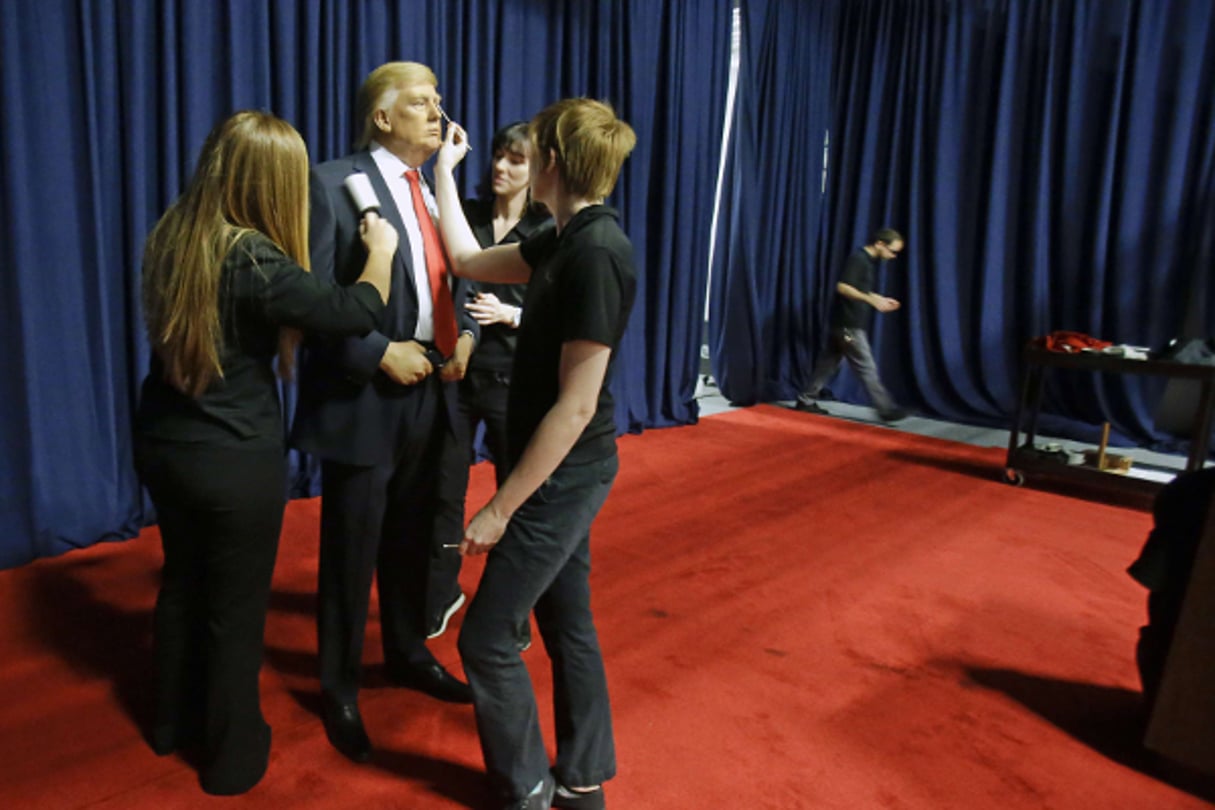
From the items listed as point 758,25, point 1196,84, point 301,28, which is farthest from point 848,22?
point 301,28

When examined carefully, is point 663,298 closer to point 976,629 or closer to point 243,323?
point 976,629

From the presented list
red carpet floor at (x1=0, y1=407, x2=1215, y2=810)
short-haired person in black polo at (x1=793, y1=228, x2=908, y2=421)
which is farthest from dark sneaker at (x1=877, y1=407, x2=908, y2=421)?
red carpet floor at (x1=0, y1=407, x2=1215, y2=810)

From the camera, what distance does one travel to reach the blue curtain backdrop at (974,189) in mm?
5129

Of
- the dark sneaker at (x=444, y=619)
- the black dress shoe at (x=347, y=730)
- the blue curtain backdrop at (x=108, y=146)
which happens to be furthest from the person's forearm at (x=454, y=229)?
the blue curtain backdrop at (x=108, y=146)

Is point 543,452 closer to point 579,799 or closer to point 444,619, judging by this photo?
point 579,799

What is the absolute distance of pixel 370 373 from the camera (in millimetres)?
1614

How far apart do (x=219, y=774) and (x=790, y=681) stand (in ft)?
4.36

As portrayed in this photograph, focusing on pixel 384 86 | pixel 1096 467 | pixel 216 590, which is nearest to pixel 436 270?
pixel 384 86

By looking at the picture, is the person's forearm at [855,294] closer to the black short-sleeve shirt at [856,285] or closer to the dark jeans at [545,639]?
the black short-sleeve shirt at [856,285]

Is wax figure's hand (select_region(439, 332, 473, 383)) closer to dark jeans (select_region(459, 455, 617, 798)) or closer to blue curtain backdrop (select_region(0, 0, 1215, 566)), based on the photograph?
dark jeans (select_region(459, 455, 617, 798))

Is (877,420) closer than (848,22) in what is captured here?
Yes

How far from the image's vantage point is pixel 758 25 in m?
5.70

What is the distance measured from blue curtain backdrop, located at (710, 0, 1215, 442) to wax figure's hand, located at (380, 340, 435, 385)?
177 inches

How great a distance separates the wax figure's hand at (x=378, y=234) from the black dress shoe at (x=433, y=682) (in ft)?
3.33
